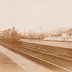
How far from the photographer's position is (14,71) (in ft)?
37.3

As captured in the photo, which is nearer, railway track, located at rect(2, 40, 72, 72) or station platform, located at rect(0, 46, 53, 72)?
railway track, located at rect(2, 40, 72, 72)

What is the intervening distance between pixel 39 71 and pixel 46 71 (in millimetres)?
359

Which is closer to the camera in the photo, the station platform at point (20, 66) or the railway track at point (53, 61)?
the railway track at point (53, 61)

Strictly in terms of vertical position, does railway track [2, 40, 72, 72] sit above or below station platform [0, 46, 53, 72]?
above

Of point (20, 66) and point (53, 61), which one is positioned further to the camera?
point (53, 61)

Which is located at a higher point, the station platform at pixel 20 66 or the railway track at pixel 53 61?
the railway track at pixel 53 61

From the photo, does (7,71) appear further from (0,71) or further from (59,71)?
(59,71)

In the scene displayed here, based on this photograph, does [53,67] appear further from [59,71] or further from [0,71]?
[0,71]

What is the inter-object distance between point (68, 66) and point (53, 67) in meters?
0.93

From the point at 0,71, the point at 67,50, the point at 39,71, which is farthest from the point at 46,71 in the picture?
the point at 67,50

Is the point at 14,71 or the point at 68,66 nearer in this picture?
the point at 14,71

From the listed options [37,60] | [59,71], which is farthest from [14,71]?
[37,60]

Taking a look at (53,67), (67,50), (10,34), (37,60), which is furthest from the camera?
(10,34)

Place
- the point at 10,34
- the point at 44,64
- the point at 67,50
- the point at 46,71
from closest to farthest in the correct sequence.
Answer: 1. the point at 46,71
2. the point at 44,64
3. the point at 67,50
4. the point at 10,34
